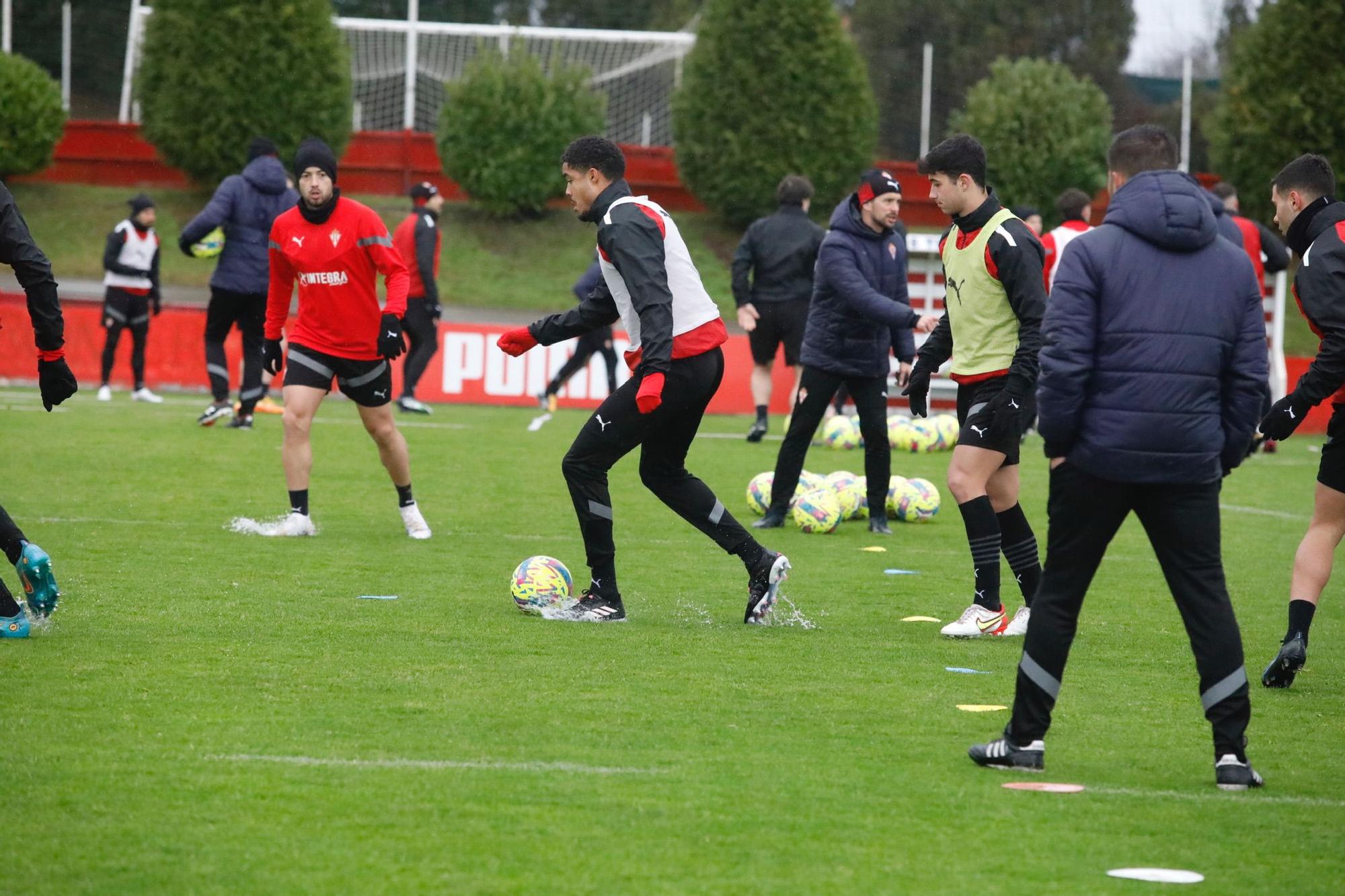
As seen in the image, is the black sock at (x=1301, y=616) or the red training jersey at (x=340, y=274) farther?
the red training jersey at (x=340, y=274)

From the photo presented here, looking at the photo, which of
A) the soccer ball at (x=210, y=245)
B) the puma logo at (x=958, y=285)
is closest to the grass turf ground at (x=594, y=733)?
the puma logo at (x=958, y=285)

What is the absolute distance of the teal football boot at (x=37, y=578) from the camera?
6.30 metres

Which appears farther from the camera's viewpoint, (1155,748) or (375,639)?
(375,639)

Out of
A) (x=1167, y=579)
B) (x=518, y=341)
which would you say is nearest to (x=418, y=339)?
(x=518, y=341)

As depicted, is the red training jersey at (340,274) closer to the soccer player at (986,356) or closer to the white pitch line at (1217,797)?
the soccer player at (986,356)

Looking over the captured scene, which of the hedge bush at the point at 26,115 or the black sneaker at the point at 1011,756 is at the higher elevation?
the hedge bush at the point at 26,115

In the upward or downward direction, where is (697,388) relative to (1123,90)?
downward

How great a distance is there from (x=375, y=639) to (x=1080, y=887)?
3.43m

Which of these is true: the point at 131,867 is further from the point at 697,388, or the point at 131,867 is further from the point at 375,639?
the point at 697,388

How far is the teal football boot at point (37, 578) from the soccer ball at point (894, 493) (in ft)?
20.2

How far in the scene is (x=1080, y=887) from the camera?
394 centimetres

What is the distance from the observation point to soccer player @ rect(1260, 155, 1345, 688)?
6.13 metres

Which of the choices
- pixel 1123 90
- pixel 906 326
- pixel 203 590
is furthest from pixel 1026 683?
pixel 1123 90

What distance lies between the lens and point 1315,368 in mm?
6141
